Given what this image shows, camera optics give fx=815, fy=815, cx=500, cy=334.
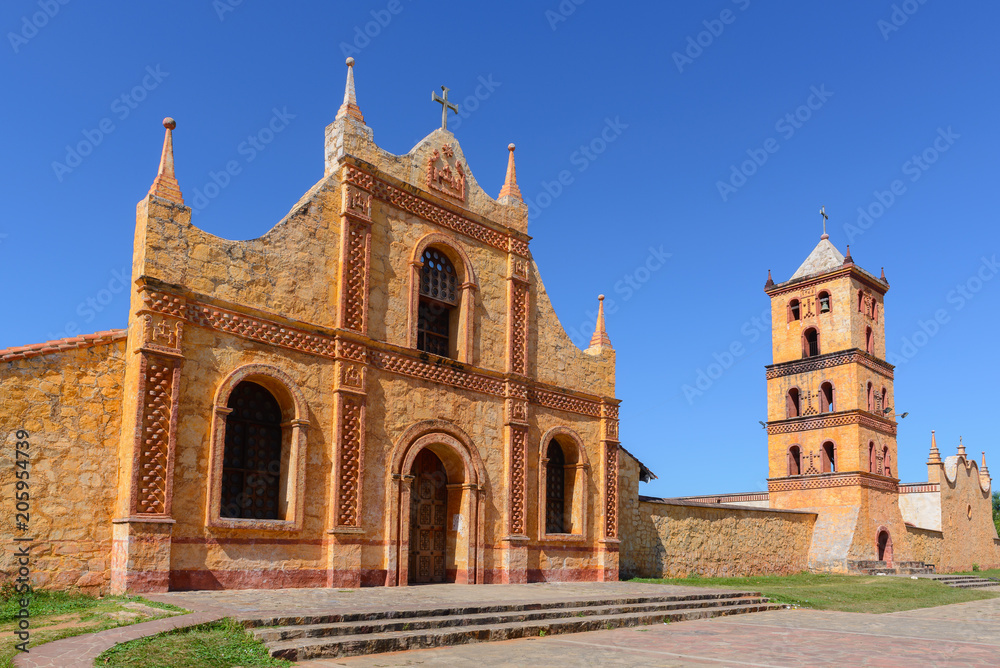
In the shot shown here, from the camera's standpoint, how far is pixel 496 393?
58.6 ft

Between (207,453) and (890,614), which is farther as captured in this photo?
(890,614)

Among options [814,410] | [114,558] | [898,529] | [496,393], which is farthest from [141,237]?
[898,529]

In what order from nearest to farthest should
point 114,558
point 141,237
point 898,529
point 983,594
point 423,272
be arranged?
point 114,558
point 141,237
point 423,272
point 983,594
point 898,529

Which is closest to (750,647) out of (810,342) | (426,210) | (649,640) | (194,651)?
(649,640)

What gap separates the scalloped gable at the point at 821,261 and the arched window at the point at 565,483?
18.1 meters

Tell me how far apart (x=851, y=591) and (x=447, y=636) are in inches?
548


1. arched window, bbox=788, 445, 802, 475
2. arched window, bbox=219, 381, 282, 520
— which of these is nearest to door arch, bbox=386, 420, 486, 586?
arched window, bbox=219, 381, 282, 520

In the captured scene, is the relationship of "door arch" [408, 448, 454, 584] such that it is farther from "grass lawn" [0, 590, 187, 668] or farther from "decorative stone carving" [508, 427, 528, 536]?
"grass lawn" [0, 590, 187, 668]

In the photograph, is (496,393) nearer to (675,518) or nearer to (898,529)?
(675,518)

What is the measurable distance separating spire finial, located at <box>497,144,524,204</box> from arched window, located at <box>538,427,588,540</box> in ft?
18.4

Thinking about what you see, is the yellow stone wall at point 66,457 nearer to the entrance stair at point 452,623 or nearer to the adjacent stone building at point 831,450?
the entrance stair at point 452,623

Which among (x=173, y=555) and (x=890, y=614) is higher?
(x=173, y=555)

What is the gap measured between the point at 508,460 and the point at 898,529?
21.3 m

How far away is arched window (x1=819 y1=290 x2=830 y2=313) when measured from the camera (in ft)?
107
